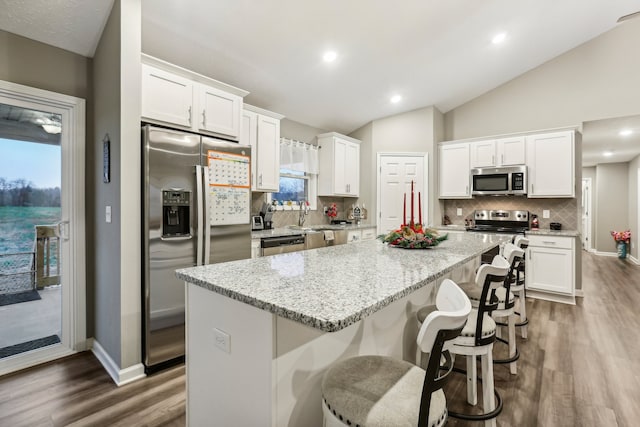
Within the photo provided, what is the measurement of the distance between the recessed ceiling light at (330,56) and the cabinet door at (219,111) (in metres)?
1.15

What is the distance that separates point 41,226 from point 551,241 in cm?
568

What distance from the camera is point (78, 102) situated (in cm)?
270

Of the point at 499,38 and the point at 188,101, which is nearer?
the point at 188,101

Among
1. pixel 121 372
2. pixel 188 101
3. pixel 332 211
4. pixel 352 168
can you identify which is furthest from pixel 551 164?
pixel 121 372

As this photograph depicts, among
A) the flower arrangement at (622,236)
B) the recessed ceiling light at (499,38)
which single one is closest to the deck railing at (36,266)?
the recessed ceiling light at (499,38)

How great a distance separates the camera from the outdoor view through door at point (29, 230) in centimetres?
248

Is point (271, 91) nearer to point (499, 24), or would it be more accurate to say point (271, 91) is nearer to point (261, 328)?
point (499, 24)

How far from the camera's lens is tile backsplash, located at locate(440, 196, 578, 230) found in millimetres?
4598

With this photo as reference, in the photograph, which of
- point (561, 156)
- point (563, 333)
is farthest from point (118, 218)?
point (561, 156)

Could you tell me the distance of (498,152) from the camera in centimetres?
484

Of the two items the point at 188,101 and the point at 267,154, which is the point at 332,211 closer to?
the point at 267,154

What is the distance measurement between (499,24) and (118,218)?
4.38 meters

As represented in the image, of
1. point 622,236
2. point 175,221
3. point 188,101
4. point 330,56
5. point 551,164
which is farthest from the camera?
point 622,236

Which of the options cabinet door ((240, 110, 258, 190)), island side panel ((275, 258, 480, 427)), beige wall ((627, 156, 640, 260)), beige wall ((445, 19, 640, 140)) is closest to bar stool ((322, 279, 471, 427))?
island side panel ((275, 258, 480, 427))
